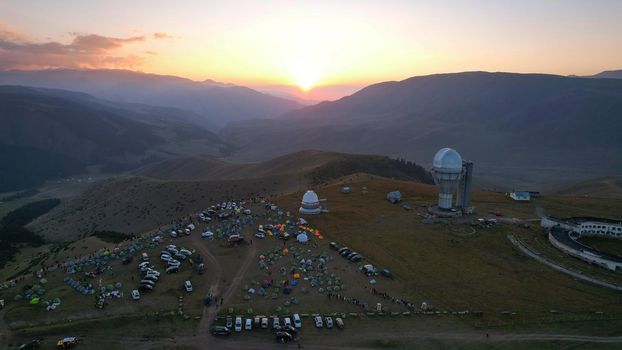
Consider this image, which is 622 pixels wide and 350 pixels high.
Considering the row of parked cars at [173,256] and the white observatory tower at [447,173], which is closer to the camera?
the row of parked cars at [173,256]

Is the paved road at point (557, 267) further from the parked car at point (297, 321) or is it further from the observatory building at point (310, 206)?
the parked car at point (297, 321)

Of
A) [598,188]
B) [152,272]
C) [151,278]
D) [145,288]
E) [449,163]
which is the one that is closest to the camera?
[145,288]

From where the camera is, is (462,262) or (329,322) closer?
(329,322)

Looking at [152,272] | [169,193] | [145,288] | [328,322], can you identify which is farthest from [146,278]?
[169,193]

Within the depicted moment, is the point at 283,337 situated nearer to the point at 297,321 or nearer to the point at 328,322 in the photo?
the point at 297,321

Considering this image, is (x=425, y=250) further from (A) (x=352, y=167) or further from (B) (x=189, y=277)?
(A) (x=352, y=167)

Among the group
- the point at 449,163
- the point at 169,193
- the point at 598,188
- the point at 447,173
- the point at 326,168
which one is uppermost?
the point at 449,163

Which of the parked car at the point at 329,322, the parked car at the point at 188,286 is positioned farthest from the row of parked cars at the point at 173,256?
the parked car at the point at 329,322

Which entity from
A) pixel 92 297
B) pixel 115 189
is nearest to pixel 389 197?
pixel 92 297
